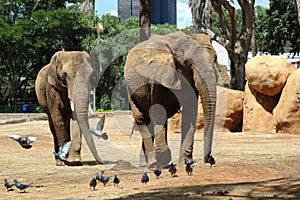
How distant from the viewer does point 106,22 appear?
41188mm

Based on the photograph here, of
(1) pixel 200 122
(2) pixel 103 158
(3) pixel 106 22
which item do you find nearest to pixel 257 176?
(2) pixel 103 158

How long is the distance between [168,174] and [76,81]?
278 cm

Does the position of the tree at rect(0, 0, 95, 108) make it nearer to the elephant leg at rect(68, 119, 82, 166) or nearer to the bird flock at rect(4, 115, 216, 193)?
the elephant leg at rect(68, 119, 82, 166)

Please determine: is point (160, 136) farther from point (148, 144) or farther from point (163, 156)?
point (148, 144)

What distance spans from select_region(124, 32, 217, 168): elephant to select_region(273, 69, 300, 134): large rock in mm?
9509

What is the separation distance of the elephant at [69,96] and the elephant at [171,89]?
2.89 ft

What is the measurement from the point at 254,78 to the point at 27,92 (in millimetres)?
26314

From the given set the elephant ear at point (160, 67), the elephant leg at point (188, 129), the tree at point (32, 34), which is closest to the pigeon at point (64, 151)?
the elephant ear at point (160, 67)

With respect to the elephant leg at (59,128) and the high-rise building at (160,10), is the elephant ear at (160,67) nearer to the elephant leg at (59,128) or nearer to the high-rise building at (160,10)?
the elephant leg at (59,128)

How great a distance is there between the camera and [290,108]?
20109 mm

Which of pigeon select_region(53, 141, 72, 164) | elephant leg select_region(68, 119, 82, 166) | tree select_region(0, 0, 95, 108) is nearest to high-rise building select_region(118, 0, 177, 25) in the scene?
tree select_region(0, 0, 95, 108)

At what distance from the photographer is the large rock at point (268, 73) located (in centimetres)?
2098

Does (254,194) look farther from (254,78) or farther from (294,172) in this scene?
(254,78)

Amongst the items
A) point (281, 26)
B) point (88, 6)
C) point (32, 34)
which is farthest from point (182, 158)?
point (88, 6)
